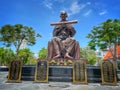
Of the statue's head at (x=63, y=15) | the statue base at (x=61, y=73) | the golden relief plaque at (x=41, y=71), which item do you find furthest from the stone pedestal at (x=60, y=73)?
the statue's head at (x=63, y=15)

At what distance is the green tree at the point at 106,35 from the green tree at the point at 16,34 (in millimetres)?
10570

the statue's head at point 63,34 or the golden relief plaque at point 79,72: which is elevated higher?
the statue's head at point 63,34

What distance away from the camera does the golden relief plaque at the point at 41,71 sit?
9.77 meters

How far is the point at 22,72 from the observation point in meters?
10.7

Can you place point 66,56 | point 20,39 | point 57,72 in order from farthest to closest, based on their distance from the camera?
point 20,39, point 66,56, point 57,72

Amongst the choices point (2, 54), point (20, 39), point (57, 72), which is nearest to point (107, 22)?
point (20, 39)

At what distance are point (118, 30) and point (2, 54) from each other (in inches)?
1296

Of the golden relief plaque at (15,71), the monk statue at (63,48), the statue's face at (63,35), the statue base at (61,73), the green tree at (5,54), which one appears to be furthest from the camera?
the green tree at (5,54)

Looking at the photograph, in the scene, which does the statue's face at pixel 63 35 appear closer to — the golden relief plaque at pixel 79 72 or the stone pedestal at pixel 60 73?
the stone pedestal at pixel 60 73

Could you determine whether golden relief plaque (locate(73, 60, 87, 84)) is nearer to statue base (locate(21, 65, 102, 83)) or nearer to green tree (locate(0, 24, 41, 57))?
statue base (locate(21, 65, 102, 83))

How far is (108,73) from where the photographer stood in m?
9.77

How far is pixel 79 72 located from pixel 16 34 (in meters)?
23.1

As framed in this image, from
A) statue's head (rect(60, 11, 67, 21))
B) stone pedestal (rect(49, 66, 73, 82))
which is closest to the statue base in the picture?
stone pedestal (rect(49, 66, 73, 82))

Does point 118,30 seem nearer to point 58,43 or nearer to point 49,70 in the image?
point 58,43
